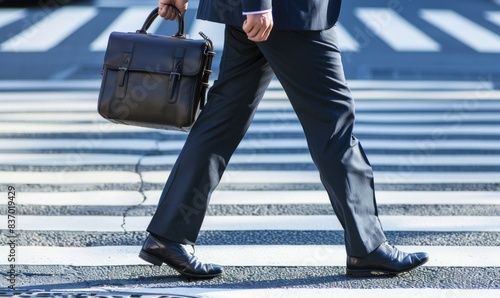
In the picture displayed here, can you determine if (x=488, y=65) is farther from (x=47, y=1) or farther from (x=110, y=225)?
(x=47, y=1)

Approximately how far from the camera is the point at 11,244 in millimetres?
4984

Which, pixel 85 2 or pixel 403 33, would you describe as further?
pixel 85 2

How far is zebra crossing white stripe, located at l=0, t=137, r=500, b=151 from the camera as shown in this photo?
7696mm

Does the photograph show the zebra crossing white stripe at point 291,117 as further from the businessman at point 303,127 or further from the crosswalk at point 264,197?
the businessman at point 303,127

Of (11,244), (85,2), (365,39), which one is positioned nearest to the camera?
(11,244)

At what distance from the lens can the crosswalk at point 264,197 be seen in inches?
183

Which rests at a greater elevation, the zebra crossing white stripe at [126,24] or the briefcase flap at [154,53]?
the briefcase flap at [154,53]

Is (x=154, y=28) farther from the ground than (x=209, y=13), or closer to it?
A: closer to it

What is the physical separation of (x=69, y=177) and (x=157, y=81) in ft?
8.08

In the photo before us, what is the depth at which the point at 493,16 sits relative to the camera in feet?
56.1

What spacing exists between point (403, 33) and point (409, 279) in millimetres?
10451

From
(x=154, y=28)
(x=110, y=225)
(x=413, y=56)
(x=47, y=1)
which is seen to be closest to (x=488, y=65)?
(x=413, y=56)

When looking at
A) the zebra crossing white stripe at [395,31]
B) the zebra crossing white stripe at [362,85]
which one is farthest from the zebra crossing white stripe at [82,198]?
the zebra crossing white stripe at [395,31]

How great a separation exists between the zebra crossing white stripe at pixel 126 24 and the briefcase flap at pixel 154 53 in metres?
8.62
